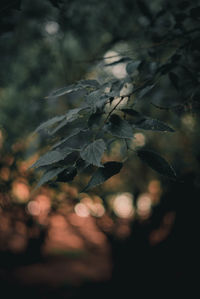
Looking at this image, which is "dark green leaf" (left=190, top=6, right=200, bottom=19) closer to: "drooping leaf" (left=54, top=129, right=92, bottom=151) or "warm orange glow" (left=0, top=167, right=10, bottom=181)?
"drooping leaf" (left=54, top=129, right=92, bottom=151)

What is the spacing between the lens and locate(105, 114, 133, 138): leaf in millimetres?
514

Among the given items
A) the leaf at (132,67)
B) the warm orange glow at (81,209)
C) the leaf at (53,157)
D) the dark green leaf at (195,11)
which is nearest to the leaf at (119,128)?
the leaf at (53,157)

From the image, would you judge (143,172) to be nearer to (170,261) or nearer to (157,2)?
(170,261)

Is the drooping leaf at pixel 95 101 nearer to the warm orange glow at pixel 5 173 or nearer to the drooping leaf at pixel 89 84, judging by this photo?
the drooping leaf at pixel 89 84

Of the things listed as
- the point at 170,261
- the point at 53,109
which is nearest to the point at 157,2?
the point at 53,109

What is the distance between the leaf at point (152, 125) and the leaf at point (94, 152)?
118mm

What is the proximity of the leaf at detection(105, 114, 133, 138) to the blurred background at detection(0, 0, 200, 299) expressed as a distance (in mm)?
956

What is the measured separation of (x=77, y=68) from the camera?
2463 millimetres

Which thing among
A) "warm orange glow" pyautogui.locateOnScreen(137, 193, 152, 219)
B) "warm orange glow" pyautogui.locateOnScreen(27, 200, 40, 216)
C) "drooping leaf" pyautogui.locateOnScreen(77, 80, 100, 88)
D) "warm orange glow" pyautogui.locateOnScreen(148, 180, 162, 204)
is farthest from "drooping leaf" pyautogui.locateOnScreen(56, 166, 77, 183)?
"warm orange glow" pyautogui.locateOnScreen(148, 180, 162, 204)

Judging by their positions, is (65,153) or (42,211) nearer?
(65,153)

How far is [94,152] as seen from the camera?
487mm

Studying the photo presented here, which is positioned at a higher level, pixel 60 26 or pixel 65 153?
pixel 60 26

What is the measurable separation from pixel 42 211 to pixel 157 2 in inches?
104

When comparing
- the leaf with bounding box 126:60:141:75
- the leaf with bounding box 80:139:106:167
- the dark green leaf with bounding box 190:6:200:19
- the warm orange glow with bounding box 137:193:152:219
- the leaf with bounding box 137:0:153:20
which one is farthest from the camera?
the warm orange glow with bounding box 137:193:152:219
